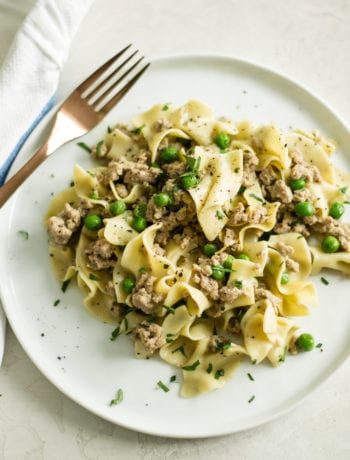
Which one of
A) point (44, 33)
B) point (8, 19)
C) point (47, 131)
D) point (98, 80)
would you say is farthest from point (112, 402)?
point (8, 19)

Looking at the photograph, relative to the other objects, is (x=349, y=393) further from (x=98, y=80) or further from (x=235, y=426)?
(x=98, y=80)

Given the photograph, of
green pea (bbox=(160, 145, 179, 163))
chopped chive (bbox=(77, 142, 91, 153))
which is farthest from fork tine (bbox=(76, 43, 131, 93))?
green pea (bbox=(160, 145, 179, 163))

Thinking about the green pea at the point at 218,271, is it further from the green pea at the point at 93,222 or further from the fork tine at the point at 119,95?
the fork tine at the point at 119,95

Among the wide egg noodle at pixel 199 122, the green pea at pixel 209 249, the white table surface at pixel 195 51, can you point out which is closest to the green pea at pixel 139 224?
the green pea at pixel 209 249

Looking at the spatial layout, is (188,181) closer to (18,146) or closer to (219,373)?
(219,373)

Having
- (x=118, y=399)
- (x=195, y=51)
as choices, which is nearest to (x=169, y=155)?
(x=195, y=51)

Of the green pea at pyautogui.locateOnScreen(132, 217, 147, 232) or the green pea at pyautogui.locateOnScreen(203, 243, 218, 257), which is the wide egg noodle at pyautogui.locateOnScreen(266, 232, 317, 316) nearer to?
the green pea at pyautogui.locateOnScreen(203, 243, 218, 257)
